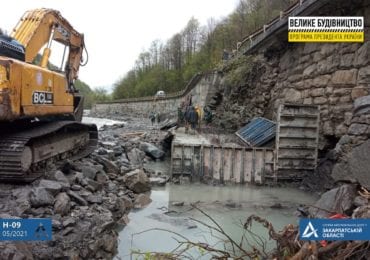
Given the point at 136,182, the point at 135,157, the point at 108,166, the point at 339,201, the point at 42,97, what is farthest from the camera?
the point at 135,157

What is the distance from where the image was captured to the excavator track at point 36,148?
5.53 m

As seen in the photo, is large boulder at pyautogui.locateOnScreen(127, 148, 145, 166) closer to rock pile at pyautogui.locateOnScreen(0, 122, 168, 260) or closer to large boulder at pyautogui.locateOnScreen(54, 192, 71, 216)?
rock pile at pyautogui.locateOnScreen(0, 122, 168, 260)

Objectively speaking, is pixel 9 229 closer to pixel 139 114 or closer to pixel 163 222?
pixel 163 222

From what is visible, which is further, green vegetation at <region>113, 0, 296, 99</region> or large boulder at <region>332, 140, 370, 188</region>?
green vegetation at <region>113, 0, 296, 99</region>

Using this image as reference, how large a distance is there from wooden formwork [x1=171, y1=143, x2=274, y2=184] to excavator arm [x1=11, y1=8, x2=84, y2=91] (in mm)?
3343

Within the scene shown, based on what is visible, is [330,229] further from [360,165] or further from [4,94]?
[4,94]

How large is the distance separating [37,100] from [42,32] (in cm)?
198

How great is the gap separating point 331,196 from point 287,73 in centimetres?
765

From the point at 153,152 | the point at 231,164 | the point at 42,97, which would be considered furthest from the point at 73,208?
the point at 153,152

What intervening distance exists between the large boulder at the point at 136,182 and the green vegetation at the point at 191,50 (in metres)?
17.8

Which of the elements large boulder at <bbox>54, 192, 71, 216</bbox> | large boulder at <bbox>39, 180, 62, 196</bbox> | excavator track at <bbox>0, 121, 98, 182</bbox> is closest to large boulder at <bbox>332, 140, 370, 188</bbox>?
large boulder at <bbox>54, 192, 71, 216</bbox>

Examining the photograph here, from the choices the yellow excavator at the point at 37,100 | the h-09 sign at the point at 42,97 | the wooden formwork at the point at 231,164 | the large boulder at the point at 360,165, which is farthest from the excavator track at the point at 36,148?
the large boulder at the point at 360,165

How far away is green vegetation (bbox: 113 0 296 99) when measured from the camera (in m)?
30.0

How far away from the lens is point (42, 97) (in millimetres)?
6293
